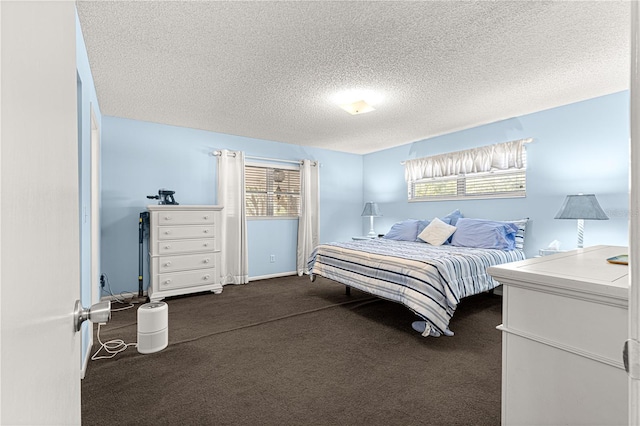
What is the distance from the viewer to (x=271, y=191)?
5418 millimetres

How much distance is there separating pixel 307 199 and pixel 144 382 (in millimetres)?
3905

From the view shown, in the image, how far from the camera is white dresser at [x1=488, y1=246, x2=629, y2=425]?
89 cm

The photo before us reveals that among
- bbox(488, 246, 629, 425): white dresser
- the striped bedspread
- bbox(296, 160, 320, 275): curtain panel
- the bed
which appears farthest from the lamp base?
bbox(488, 246, 629, 425): white dresser

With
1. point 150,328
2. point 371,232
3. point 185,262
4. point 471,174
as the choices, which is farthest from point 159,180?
point 471,174

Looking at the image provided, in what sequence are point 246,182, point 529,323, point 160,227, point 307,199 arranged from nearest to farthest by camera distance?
point 529,323
point 160,227
point 246,182
point 307,199

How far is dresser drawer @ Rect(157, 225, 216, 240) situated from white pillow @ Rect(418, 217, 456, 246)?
117 inches

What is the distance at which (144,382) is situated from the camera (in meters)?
2.03

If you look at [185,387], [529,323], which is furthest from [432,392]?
[185,387]

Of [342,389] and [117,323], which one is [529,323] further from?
[117,323]

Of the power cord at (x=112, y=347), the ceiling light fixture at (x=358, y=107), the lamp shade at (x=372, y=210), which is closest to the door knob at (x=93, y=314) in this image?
the power cord at (x=112, y=347)

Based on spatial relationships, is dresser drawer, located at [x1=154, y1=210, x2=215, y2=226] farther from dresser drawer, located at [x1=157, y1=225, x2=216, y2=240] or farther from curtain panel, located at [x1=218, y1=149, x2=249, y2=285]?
curtain panel, located at [x1=218, y1=149, x2=249, y2=285]

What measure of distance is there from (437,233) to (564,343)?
338 cm

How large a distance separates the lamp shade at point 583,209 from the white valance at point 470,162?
0.96 m

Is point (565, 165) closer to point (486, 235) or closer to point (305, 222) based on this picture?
point (486, 235)
